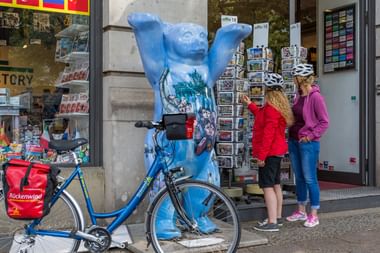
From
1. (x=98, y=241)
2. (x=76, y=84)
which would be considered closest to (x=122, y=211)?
(x=98, y=241)

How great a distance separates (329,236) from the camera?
17.8 ft

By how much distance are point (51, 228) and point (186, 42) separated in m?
2.05

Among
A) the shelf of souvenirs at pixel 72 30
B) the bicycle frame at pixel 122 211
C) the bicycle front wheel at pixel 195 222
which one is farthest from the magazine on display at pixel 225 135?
the bicycle frame at pixel 122 211

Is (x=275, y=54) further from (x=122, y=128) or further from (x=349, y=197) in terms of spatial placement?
(x=122, y=128)

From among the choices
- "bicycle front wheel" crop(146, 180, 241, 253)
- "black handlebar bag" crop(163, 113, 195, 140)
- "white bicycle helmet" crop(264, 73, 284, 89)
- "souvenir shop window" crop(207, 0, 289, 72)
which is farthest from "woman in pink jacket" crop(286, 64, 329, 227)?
"souvenir shop window" crop(207, 0, 289, 72)

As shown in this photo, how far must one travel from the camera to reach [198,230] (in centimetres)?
424

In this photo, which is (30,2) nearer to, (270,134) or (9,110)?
(9,110)

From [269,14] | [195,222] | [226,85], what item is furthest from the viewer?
[269,14]

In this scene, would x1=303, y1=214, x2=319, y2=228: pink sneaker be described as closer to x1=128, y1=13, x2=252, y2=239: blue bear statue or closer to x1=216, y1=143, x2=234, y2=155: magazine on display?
x1=216, y1=143, x2=234, y2=155: magazine on display

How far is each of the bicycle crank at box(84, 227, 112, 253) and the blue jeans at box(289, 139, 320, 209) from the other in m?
2.59

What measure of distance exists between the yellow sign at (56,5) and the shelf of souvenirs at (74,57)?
1.49 feet

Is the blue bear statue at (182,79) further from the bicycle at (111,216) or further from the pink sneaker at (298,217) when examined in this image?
the pink sneaker at (298,217)

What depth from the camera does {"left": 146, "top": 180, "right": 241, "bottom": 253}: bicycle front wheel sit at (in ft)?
13.0

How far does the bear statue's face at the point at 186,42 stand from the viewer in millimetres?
4824
